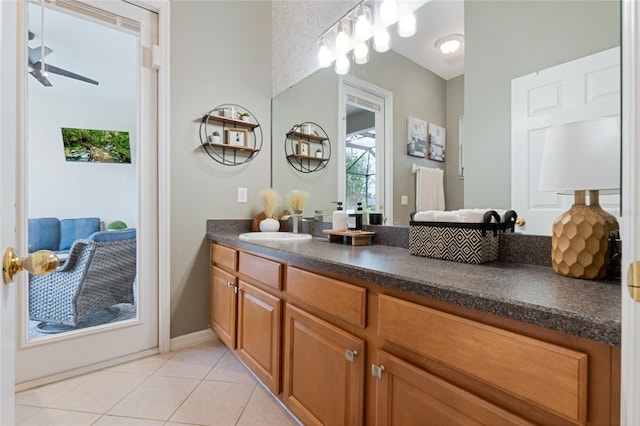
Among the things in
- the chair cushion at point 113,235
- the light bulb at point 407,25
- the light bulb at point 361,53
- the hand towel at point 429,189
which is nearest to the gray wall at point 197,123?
the chair cushion at point 113,235

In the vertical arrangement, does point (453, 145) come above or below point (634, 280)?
above

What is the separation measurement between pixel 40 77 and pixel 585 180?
2641 millimetres

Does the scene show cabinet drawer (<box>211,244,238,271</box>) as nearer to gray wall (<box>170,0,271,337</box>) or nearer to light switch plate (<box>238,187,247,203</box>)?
gray wall (<box>170,0,271,337</box>)

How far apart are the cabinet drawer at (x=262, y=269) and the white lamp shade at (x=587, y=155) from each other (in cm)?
109

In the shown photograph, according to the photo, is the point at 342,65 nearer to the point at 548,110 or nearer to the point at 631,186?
the point at 548,110

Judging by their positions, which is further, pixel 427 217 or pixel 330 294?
pixel 427 217

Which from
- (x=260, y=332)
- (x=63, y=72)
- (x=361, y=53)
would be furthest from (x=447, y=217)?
(x=63, y=72)

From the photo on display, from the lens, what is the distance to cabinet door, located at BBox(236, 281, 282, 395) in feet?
4.64

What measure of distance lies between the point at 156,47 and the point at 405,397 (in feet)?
8.12

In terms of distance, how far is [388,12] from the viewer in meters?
1.67

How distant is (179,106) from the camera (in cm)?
218

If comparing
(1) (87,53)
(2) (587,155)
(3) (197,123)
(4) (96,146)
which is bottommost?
(2) (587,155)

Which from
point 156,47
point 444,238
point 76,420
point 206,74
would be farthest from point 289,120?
point 76,420

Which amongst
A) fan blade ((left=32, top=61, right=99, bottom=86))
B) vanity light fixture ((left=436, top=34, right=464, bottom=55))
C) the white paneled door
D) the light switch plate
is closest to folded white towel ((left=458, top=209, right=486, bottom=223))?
vanity light fixture ((left=436, top=34, right=464, bottom=55))
